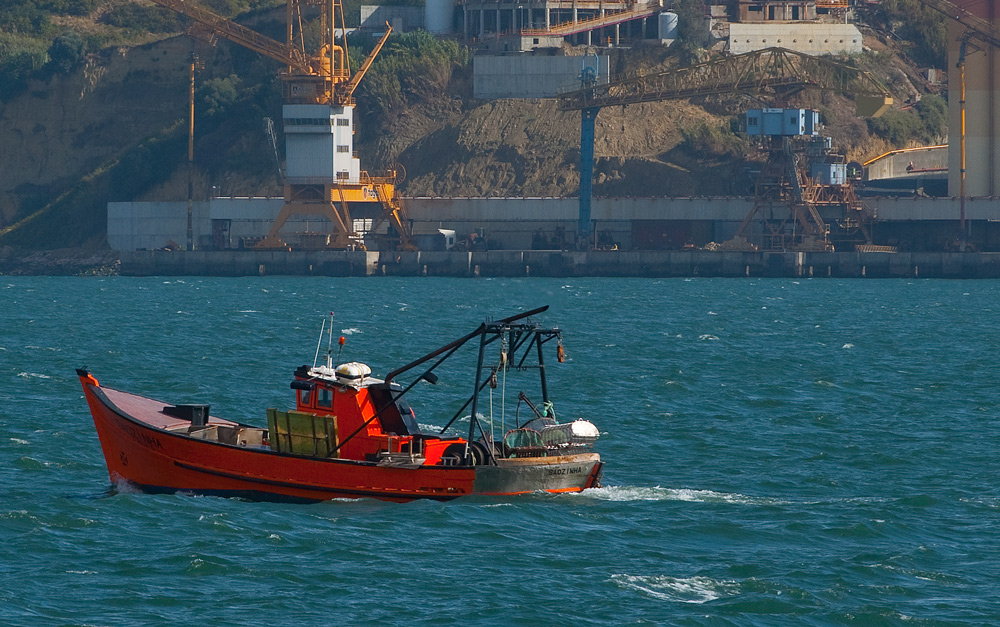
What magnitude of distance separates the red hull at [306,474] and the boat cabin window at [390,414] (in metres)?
1.46

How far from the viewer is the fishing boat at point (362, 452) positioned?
115ft

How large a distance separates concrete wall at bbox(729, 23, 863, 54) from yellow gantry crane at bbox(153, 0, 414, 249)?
140ft

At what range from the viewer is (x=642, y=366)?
67375 mm

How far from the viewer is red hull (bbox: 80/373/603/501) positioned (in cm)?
3516

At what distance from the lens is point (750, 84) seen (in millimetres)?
153750

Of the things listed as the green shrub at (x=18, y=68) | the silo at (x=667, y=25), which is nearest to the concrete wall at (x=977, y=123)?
the silo at (x=667, y=25)

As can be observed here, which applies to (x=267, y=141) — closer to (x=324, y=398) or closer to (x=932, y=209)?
(x=932, y=209)

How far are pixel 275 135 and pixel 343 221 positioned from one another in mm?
23545

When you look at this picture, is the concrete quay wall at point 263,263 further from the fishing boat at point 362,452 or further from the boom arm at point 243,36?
the fishing boat at point 362,452

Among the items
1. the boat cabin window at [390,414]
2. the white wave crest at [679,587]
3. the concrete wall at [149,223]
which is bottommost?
the white wave crest at [679,587]

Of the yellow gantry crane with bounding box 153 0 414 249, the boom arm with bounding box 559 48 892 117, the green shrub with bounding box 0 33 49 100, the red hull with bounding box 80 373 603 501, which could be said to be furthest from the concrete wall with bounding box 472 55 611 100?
the red hull with bounding box 80 373 603 501

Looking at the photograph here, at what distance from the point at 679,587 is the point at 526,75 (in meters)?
153

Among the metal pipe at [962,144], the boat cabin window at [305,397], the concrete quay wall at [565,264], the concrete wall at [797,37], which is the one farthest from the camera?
the concrete wall at [797,37]

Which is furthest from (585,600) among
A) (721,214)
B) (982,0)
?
(982,0)
